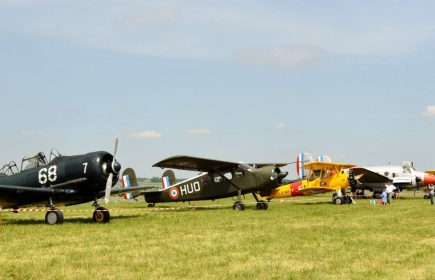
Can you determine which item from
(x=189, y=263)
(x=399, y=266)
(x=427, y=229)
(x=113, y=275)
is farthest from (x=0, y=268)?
(x=427, y=229)

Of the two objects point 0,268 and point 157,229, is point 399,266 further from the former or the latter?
point 157,229

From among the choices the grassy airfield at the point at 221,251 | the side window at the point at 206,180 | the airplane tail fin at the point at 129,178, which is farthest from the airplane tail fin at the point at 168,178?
the grassy airfield at the point at 221,251

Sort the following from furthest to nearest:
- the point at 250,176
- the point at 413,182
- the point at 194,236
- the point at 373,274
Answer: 1. the point at 413,182
2. the point at 250,176
3. the point at 194,236
4. the point at 373,274

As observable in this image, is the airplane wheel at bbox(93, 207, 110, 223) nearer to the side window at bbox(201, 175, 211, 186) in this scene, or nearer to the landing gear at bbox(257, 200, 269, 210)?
the side window at bbox(201, 175, 211, 186)

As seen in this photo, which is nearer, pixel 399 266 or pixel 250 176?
pixel 399 266

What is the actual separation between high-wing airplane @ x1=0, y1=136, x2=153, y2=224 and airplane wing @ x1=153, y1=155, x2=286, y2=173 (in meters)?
5.00

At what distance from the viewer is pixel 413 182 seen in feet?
130

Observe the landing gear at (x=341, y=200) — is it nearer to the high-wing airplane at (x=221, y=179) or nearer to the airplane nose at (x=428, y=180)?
the high-wing airplane at (x=221, y=179)

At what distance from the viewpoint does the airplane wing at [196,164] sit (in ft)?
73.9

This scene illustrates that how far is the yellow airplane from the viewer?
30.9 m

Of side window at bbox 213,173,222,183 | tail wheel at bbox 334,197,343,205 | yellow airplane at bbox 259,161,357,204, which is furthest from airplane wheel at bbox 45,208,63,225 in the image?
tail wheel at bbox 334,197,343,205

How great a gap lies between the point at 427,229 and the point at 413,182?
89.5ft

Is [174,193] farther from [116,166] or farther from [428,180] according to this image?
[428,180]

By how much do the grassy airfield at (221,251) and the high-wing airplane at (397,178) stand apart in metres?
24.8
